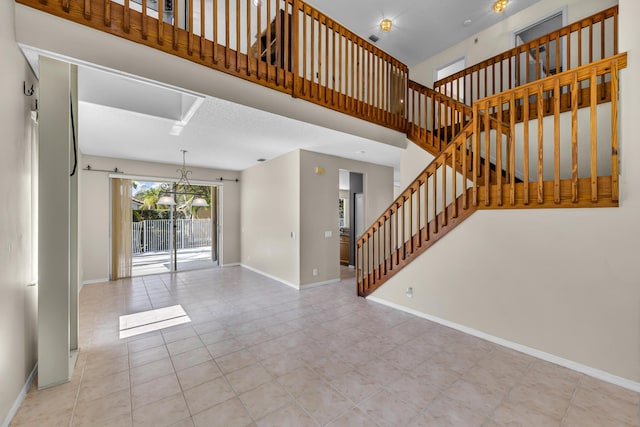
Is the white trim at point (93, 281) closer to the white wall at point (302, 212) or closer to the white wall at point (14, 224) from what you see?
the white wall at point (302, 212)

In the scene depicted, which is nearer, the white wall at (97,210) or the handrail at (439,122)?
the handrail at (439,122)

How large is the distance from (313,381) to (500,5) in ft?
19.7

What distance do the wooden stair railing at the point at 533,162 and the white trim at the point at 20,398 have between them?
12.6 feet

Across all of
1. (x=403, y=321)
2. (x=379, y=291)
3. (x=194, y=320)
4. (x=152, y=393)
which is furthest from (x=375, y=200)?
(x=152, y=393)

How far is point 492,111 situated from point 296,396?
481 centimetres

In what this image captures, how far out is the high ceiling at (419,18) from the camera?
429 centimetres

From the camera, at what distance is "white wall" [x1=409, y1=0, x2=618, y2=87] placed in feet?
12.9

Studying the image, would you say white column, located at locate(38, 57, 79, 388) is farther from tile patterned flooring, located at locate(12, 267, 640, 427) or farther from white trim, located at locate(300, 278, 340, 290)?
white trim, located at locate(300, 278, 340, 290)

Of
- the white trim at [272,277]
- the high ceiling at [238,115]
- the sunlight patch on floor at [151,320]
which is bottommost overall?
the sunlight patch on floor at [151,320]

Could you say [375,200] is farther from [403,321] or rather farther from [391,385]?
[391,385]

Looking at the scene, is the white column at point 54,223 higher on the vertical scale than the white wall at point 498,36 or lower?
lower

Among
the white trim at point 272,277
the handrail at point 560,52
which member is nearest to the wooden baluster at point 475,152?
the handrail at point 560,52

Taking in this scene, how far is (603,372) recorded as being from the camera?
7.39 ft

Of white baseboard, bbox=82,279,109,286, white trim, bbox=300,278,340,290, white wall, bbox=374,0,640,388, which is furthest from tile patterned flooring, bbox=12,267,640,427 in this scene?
white baseboard, bbox=82,279,109,286
